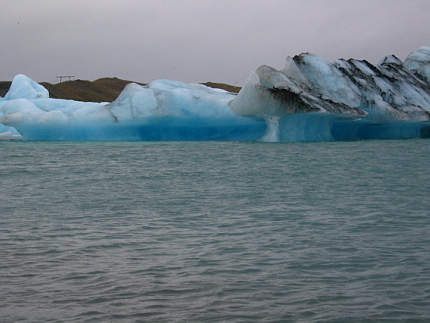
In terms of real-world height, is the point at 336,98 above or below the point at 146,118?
above

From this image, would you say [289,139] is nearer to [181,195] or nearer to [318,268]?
[181,195]

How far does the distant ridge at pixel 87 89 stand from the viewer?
71656 millimetres

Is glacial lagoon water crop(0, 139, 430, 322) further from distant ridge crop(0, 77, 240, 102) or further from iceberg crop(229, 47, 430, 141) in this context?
distant ridge crop(0, 77, 240, 102)

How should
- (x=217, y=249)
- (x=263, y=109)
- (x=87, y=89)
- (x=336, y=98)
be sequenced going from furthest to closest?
(x=87, y=89)
(x=336, y=98)
(x=263, y=109)
(x=217, y=249)

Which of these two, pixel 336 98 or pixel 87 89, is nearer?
pixel 336 98

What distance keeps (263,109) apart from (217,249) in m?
15.3

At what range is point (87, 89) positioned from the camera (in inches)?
3228

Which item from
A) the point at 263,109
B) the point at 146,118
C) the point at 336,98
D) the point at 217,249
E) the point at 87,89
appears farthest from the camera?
the point at 87,89

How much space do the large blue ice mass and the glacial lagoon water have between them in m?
8.15

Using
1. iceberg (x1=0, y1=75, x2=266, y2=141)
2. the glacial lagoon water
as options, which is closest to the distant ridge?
iceberg (x1=0, y1=75, x2=266, y2=141)

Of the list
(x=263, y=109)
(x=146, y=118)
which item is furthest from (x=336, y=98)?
(x=146, y=118)

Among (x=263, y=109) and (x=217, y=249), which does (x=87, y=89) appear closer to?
(x=263, y=109)

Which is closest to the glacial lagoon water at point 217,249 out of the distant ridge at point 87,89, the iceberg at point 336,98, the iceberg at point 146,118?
the iceberg at point 336,98

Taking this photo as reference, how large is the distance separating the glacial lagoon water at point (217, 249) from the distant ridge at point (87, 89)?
197 feet
